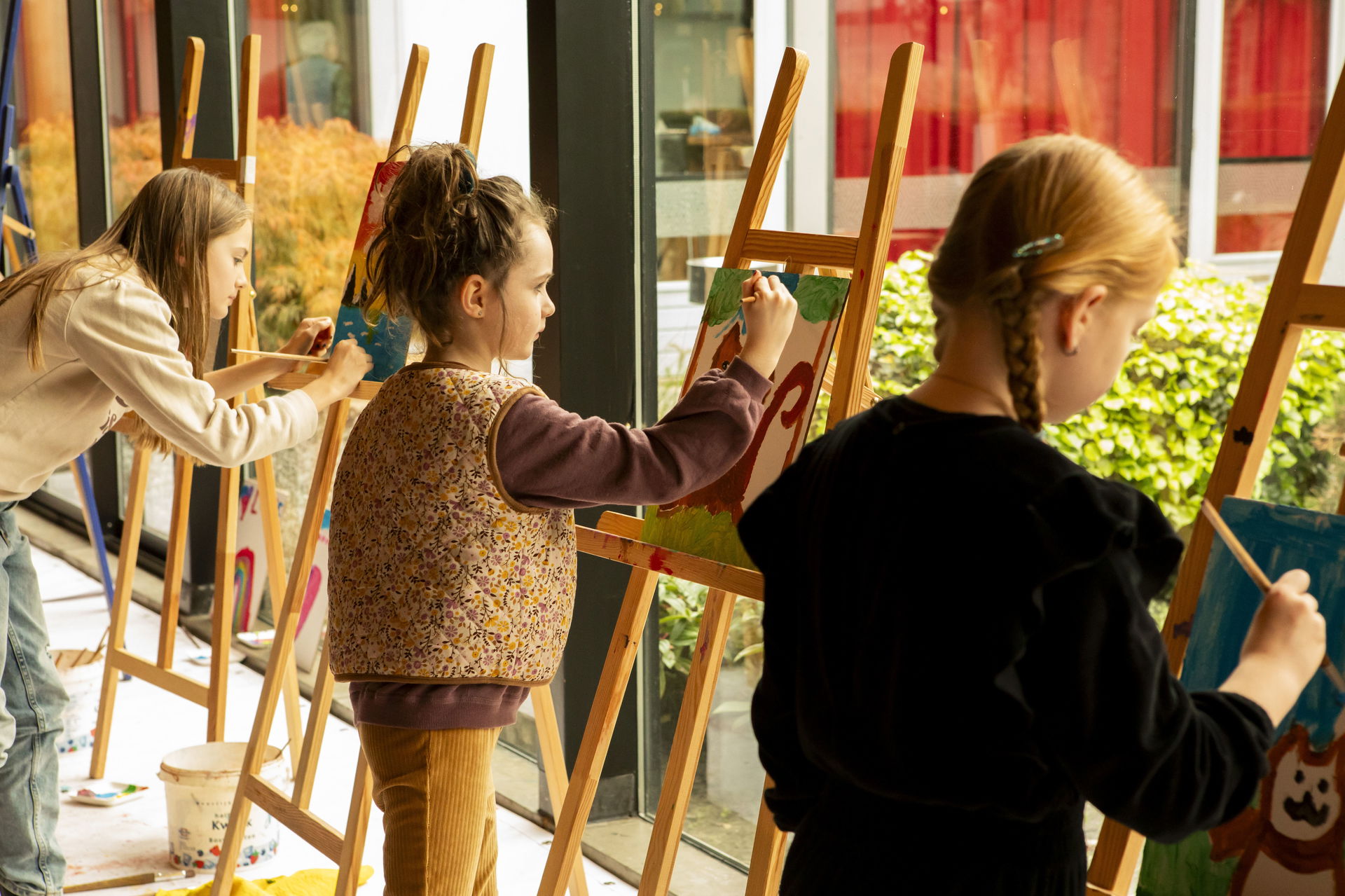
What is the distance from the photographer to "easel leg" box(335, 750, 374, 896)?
229cm

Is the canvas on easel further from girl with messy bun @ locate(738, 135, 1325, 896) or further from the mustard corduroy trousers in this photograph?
girl with messy bun @ locate(738, 135, 1325, 896)

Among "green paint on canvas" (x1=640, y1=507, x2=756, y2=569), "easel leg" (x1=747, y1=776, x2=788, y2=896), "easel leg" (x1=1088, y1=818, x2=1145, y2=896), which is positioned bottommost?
"easel leg" (x1=747, y1=776, x2=788, y2=896)

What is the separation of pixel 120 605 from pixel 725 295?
225 cm

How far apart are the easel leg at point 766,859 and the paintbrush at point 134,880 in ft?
5.74

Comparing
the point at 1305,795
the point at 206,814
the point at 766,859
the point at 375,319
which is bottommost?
the point at 206,814

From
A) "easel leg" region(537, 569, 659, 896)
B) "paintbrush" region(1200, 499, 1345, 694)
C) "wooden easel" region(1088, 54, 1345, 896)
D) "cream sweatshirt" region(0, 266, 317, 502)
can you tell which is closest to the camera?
"paintbrush" region(1200, 499, 1345, 694)

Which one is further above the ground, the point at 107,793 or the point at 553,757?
the point at 553,757

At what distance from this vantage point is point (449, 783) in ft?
5.97

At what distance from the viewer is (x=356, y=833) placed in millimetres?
2311

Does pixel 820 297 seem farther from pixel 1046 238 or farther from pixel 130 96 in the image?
pixel 130 96

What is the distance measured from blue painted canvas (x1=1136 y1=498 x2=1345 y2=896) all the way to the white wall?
1972mm

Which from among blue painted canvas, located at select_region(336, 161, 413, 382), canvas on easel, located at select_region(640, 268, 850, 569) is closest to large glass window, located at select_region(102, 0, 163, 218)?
blue painted canvas, located at select_region(336, 161, 413, 382)

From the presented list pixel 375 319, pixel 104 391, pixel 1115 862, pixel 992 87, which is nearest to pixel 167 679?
pixel 104 391

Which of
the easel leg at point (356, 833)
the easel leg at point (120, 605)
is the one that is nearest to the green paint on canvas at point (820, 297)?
the easel leg at point (356, 833)
